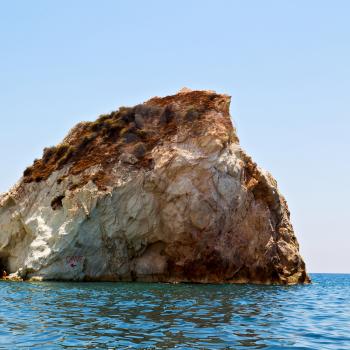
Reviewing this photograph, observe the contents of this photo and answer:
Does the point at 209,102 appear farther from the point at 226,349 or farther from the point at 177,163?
the point at 226,349

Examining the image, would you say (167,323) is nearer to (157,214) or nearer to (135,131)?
(157,214)

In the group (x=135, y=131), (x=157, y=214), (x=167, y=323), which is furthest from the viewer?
(x=135, y=131)

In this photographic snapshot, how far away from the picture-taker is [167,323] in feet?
57.1

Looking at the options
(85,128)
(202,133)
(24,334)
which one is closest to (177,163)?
(202,133)

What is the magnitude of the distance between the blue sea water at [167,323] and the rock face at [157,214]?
58.0 ft

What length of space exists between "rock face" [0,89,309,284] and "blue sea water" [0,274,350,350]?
696 inches

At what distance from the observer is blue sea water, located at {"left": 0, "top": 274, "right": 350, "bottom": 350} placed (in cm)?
1401

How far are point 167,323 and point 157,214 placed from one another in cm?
2865

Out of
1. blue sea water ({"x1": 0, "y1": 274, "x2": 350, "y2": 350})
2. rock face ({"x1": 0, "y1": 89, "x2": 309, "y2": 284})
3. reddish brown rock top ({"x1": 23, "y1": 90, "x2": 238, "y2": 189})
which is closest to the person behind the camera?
blue sea water ({"x1": 0, "y1": 274, "x2": 350, "y2": 350})

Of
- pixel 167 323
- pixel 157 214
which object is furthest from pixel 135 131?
pixel 167 323

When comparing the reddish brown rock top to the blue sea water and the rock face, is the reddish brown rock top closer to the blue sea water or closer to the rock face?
the rock face

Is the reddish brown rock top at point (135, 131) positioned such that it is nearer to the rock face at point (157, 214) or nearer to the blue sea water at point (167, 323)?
the rock face at point (157, 214)

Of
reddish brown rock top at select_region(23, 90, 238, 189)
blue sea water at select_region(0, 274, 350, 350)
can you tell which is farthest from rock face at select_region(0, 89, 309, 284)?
blue sea water at select_region(0, 274, 350, 350)

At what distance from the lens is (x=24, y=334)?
15.0 metres
